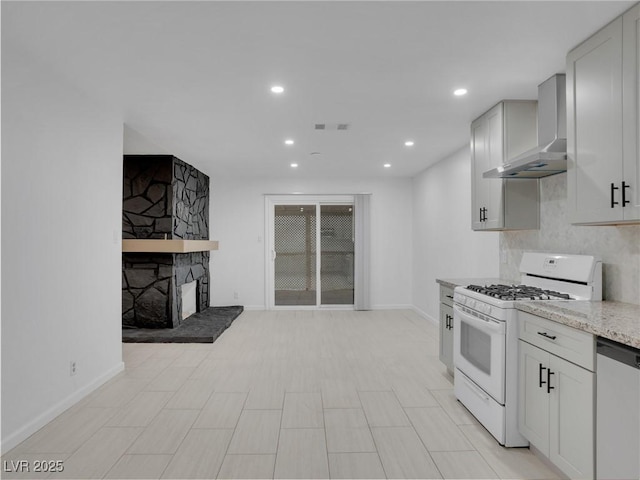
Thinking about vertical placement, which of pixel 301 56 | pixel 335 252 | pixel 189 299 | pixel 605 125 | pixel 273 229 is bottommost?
pixel 189 299

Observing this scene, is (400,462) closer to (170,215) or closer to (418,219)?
(170,215)

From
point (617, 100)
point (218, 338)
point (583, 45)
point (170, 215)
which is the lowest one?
point (218, 338)

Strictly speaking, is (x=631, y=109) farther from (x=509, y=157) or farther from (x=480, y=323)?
(x=480, y=323)

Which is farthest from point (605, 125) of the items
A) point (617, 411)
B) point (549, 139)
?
point (617, 411)

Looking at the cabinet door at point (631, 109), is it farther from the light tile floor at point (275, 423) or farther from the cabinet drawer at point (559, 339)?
the light tile floor at point (275, 423)

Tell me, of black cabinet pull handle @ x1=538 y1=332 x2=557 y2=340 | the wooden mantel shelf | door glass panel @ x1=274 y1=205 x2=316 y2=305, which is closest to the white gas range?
black cabinet pull handle @ x1=538 y1=332 x2=557 y2=340

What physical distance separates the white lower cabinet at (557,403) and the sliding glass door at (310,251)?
5031mm

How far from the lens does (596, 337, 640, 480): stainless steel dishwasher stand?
155 cm

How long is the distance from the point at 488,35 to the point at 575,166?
946mm

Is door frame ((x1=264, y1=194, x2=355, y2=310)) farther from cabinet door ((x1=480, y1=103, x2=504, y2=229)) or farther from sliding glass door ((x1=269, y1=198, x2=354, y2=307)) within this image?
cabinet door ((x1=480, y1=103, x2=504, y2=229))

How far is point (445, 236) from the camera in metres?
5.63

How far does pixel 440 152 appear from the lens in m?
5.25

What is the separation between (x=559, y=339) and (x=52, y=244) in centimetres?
322

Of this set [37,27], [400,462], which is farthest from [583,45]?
[37,27]
